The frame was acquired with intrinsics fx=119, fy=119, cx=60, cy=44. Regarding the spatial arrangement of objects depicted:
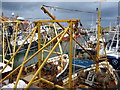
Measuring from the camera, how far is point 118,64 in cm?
1420

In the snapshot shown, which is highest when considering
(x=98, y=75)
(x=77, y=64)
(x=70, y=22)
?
(x=70, y=22)

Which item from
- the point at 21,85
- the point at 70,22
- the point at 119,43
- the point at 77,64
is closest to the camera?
the point at 70,22

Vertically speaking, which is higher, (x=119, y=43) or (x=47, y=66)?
(x=119, y=43)

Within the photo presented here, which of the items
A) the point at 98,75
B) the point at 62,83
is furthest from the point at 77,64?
the point at 98,75

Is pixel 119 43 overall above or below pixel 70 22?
below

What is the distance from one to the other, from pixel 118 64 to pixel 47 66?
9.02m

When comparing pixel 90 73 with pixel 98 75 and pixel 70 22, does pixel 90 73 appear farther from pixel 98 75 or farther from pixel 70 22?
pixel 70 22

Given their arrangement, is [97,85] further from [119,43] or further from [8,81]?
[119,43]

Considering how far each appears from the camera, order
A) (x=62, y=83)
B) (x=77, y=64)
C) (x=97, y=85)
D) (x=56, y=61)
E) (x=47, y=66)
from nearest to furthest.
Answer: (x=97, y=85) → (x=62, y=83) → (x=47, y=66) → (x=56, y=61) → (x=77, y=64)

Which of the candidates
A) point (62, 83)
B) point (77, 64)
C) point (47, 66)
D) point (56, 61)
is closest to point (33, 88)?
point (62, 83)

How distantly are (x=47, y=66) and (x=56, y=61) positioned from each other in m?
3.72

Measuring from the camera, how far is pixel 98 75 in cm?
692

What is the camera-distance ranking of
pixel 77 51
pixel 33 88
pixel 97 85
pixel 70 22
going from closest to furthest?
pixel 70 22 → pixel 33 88 → pixel 97 85 → pixel 77 51

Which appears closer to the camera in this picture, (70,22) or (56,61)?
(70,22)
